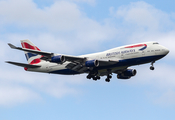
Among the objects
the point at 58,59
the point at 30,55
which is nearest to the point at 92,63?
the point at 58,59

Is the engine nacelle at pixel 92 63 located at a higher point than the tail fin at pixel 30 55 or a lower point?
lower

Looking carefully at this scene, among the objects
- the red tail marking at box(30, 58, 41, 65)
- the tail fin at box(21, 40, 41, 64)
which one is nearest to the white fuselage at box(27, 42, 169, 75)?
the red tail marking at box(30, 58, 41, 65)

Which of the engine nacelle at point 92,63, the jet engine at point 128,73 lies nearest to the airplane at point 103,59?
the engine nacelle at point 92,63

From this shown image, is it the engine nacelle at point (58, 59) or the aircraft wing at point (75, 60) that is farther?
the aircraft wing at point (75, 60)

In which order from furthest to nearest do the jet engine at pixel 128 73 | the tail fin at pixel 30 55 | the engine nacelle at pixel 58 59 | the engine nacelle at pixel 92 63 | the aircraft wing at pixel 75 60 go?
the tail fin at pixel 30 55, the jet engine at pixel 128 73, the engine nacelle at pixel 92 63, the aircraft wing at pixel 75 60, the engine nacelle at pixel 58 59

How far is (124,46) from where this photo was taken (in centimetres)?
5828

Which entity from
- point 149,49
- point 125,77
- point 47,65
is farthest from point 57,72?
point 149,49

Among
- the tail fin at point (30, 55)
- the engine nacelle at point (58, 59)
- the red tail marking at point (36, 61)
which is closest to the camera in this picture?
the engine nacelle at point (58, 59)

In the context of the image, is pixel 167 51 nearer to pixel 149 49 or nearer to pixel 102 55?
pixel 149 49

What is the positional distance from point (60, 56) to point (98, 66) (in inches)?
298

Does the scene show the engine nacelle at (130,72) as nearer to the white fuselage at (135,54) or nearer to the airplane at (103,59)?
the airplane at (103,59)

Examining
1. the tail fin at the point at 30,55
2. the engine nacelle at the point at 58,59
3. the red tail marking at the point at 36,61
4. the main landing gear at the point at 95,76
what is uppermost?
the tail fin at the point at 30,55

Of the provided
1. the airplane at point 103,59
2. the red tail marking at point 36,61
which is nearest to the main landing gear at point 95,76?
the airplane at point 103,59

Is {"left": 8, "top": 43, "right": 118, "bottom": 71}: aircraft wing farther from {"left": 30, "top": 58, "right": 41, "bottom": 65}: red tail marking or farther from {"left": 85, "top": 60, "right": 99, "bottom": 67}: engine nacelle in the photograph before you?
{"left": 30, "top": 58, "right": 41, "bottom": 65}: red tail marking
